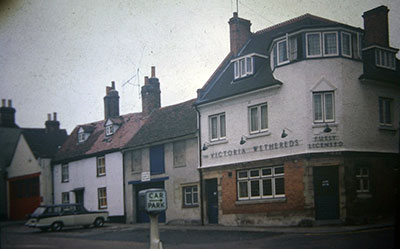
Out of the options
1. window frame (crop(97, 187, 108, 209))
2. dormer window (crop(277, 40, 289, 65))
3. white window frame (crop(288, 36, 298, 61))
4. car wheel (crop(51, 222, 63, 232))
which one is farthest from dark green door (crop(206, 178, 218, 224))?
window frame (crop(97, 187, 108, 209))

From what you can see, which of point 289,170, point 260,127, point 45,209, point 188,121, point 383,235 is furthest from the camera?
point 188,121

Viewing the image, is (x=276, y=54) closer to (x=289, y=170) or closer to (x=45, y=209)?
(x=289, y=170)

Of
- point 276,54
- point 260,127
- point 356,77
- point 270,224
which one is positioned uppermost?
point 276,54

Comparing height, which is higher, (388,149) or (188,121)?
(188,121)

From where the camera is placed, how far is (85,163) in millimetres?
37000

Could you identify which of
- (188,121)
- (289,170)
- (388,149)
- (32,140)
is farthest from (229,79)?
(32,140)

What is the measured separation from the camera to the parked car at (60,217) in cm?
2644

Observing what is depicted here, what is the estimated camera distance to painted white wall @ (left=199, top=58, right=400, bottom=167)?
21844 mm

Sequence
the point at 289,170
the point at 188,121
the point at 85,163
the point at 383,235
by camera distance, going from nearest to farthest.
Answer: the point at 383,235
the point at 289,170
the point at 188,121
the point at 85,163

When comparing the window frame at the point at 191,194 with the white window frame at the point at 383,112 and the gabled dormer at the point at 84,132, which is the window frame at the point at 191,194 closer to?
the white window frame at the point at 383,112

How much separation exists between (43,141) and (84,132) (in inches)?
195

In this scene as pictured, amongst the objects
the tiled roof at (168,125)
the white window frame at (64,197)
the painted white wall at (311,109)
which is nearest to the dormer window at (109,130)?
the tiled roof at (168,125)

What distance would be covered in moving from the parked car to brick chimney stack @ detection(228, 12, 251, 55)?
13202 mm

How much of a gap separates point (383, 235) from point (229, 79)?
46.2 feet
